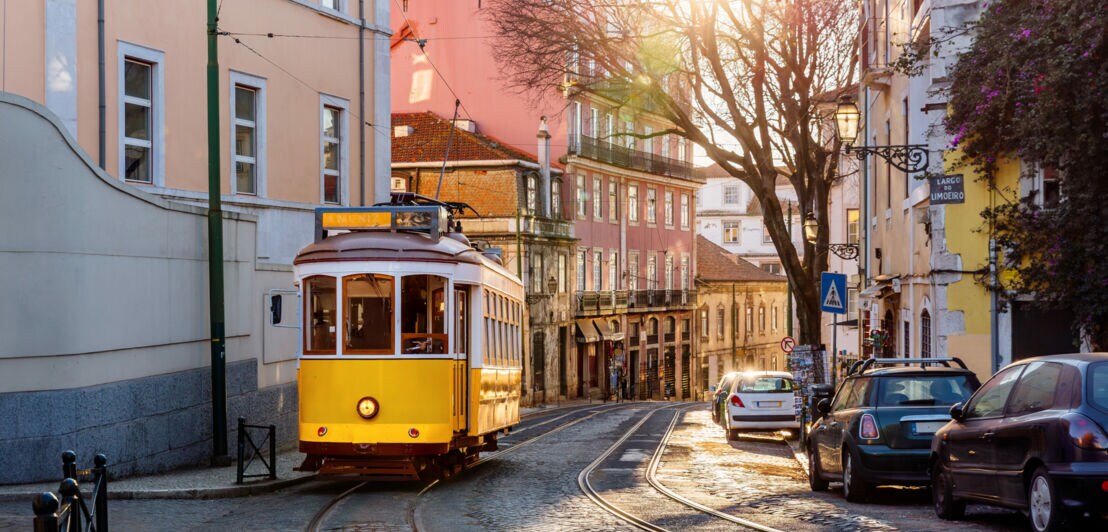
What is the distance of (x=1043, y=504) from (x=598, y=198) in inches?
2153

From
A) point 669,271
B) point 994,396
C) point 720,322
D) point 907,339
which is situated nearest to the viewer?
point 994,396

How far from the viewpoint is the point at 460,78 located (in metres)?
58.6

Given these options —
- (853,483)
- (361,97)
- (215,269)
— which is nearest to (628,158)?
(361,97)

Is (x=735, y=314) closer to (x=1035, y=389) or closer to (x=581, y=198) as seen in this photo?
(x=581, y=198)

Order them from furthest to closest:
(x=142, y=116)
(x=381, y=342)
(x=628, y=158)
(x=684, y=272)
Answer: (x=684, y=272), (x=628, y=158), (x=142, y=116), (x=381, y=342)

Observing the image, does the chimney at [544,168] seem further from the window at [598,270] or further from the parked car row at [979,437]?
the parked car row at [979,437]

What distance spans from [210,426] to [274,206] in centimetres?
644

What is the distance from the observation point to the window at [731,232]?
335 ft

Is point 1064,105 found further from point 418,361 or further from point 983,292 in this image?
point 418,361

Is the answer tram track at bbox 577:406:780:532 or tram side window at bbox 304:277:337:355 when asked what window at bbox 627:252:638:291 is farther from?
tram side window at bbox 304:277:337:355

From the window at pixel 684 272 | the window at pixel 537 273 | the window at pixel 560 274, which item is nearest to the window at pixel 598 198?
the window at pixel 560 274

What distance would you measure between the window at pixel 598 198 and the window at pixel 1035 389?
53223 mm

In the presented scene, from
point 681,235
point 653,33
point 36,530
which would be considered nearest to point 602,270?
point 681,235

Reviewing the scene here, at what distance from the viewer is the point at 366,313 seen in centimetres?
Answer: 1584
